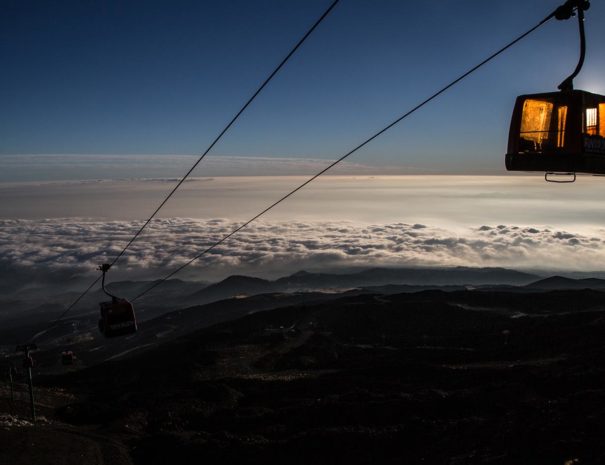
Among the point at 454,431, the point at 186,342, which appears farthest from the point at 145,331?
the point at 454,431

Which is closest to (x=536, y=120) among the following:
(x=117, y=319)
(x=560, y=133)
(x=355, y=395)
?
(x=560, y=133)

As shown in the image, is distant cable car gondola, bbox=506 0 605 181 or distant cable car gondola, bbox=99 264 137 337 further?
distant cable car gondola, bbox=99 264 137 337

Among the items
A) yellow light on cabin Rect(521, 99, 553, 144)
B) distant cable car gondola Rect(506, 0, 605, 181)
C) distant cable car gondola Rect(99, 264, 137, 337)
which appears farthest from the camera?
distant cable car gondola Rect(99, 264, 137, 337)

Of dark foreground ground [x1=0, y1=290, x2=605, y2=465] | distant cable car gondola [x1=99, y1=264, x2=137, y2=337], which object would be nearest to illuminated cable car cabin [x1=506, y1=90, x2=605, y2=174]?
dark foreground ground [x1=0, y1=290, x2=605, y2=465]

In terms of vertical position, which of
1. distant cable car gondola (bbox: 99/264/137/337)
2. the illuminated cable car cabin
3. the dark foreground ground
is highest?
the illuminated cable car cabin

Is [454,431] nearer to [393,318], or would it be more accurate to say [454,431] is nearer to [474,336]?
[474,336]

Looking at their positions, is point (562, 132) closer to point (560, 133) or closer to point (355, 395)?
point (560, 133)

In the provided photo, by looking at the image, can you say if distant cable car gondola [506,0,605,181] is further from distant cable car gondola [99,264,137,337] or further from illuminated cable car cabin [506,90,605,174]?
distant cable car gondola [99,264,137,337]
